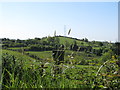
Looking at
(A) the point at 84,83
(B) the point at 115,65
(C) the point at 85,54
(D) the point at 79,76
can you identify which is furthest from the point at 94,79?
(C) the point at 85,54

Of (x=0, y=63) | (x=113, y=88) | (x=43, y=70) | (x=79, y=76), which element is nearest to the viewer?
(x=113, y=88)

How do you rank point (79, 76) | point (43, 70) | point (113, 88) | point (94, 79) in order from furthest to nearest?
point (43, 70), point (79, 76), point (94, 79), point (113, 88)

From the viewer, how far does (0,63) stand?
3451 mm

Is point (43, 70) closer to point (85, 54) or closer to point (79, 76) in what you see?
point (79, 76)

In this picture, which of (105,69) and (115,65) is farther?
(105,69)

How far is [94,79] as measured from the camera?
92.4 inches

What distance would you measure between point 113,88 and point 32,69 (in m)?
1.39

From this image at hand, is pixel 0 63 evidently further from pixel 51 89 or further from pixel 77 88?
pixel 77 88

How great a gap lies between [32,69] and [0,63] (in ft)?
2.57

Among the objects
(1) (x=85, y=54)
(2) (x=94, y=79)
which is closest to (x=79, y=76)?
(2) (x=94, y=79)

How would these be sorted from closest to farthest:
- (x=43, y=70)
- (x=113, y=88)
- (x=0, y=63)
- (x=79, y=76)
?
(x=113, y=88)
(x=79, y=76)
(x=43, y=70)
(x=0, y=63)

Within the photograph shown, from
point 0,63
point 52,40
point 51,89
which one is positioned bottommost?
point 51,89

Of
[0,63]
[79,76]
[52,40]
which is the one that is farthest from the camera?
[52,40]

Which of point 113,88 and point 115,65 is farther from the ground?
point 115,65
